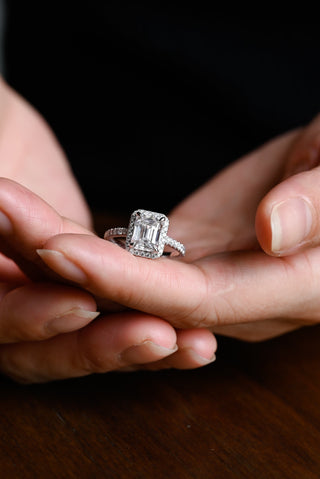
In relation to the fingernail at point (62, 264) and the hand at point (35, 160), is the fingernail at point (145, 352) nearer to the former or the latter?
the fingernail at point (62, 264)

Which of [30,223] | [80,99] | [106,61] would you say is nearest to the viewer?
[30,223]

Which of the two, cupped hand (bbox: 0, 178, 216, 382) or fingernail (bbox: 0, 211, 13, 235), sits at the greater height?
fingernail (bbox: 0, 211, 13, 235)

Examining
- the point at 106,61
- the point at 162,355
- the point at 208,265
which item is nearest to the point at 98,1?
the point at 106,61

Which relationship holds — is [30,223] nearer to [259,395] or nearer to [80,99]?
[259,395]

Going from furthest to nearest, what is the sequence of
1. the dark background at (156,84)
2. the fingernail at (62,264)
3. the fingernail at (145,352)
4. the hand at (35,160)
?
the dark background at (156,84) < the hand at (35,160) < the fingernail at (145,352) < the fingernail at (62,264)

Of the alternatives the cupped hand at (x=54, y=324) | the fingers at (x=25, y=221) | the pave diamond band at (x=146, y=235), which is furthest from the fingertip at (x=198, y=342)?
the fingers at (x=25, y=221)

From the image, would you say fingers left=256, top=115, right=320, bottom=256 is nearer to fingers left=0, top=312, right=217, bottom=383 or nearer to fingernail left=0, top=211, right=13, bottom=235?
fingers left=0, top=312, right=217, bottom=383

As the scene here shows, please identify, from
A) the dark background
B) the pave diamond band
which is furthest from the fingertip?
the dark background
